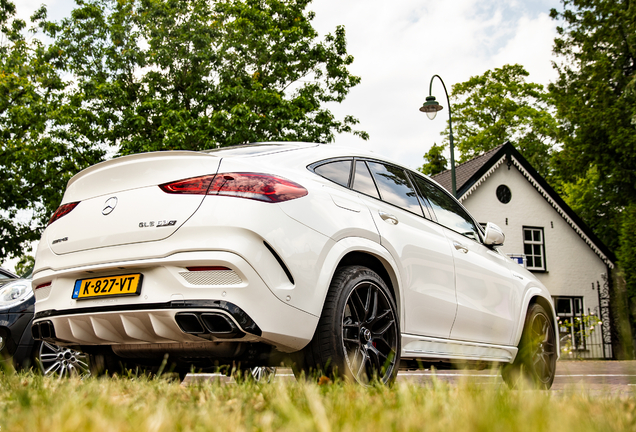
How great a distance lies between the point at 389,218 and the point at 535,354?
2.50 metres

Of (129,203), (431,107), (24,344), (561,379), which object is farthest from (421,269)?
(431,107)

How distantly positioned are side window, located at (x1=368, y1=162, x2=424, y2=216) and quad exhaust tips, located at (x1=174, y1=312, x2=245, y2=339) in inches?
66.7

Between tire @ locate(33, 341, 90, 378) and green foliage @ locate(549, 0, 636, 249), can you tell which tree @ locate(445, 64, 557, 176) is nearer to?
green foliage @ locate(549, 0, 636, 249)

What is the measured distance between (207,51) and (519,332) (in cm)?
1686

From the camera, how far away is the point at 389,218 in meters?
4.04

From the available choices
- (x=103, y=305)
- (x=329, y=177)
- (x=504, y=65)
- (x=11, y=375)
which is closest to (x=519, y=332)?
(x=329, y=177)

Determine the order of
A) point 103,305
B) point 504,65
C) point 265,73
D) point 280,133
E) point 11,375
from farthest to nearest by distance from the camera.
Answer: point 504,65 → point 265,73 → point 280,133 → point 103,305 → point 11,375

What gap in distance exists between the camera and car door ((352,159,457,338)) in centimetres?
396

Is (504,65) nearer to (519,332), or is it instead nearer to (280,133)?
(280,133)

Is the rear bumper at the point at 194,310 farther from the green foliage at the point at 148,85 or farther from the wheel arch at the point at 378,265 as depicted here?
the green foliage at the point at 148,85

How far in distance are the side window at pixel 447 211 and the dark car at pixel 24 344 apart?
3577 mm

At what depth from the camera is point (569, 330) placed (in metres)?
24.4

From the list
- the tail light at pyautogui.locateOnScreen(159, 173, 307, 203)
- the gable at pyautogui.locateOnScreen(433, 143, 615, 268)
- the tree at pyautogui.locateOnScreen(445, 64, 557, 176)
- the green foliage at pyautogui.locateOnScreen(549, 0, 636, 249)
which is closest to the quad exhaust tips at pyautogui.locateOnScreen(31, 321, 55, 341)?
the tail light at pyautogui.locateOnScreen(159, 173, 307, 203)

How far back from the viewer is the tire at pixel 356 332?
10.7ft
